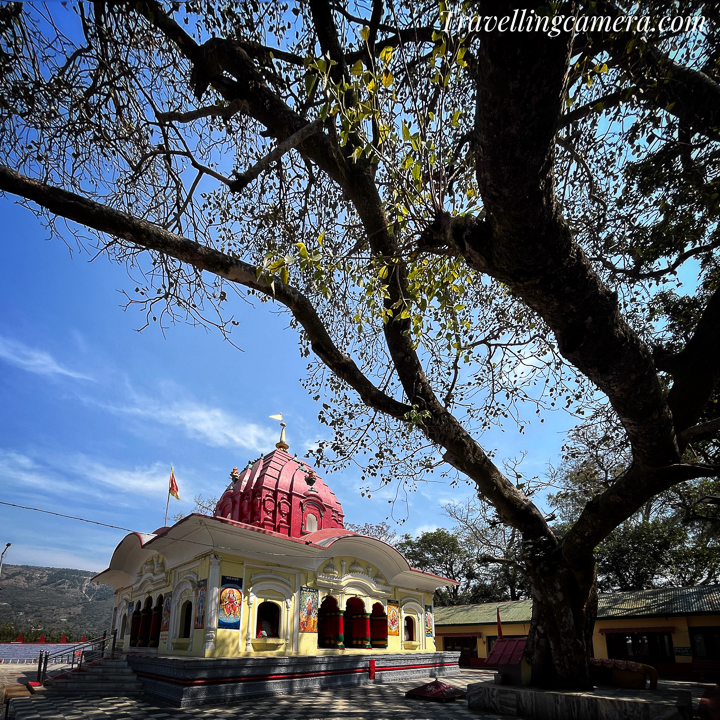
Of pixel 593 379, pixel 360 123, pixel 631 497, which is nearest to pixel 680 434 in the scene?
pixel 631 497

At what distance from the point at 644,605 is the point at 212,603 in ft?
44.7

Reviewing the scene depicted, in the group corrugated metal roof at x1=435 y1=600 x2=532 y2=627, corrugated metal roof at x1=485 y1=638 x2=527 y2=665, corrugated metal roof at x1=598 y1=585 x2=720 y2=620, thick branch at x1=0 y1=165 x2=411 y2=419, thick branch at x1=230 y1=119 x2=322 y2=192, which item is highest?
thick branch at x1=230 y1=119 x2=322 y2=192

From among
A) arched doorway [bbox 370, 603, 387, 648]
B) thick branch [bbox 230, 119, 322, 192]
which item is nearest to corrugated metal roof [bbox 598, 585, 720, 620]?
arched doorway [bbox 370, 603, 387, 648]

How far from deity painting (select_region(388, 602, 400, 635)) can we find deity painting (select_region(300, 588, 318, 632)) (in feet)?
11.0

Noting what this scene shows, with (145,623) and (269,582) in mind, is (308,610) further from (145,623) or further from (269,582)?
(145,623)

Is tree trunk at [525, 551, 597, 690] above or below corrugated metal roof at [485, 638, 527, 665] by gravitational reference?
above

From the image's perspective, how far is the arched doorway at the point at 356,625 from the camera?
13.8 metres

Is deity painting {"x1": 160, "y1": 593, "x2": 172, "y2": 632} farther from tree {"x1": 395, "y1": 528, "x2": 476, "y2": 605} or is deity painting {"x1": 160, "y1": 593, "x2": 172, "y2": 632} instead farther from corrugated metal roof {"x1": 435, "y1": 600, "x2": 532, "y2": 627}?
tree {"x1": 395, "y1": 528, "x2": 476, "y2": 605}

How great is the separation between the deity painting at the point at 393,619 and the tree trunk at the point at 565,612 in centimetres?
888

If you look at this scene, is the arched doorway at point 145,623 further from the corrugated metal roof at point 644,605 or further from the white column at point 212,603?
the corrugated metal roof at point 644,605

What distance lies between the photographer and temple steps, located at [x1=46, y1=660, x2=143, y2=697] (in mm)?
10209

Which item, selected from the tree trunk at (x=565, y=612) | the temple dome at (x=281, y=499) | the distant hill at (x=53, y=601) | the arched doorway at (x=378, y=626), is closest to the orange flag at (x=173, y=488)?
the temple dome at (x=281, y=499)

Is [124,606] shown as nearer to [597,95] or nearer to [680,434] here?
[680,434]

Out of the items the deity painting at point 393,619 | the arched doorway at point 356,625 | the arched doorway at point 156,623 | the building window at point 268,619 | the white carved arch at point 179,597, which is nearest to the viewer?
the white carved arch at point 179,597
